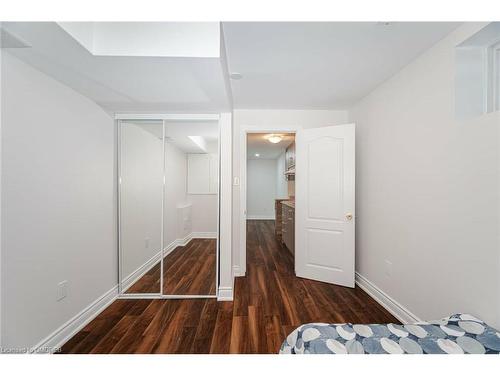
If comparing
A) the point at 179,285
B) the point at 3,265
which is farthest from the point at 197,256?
the point at 3,265

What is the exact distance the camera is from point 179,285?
2430mm

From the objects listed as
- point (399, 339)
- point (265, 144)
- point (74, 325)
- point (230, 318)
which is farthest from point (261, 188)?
point (399, 339)

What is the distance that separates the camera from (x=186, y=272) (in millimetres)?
2521

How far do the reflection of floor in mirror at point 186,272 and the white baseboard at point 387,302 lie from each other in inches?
72.1

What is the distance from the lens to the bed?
101 cm

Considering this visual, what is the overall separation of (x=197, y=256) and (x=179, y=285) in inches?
15.8

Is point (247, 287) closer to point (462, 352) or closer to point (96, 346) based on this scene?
point (96, 346)

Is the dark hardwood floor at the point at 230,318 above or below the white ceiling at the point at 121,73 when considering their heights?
below

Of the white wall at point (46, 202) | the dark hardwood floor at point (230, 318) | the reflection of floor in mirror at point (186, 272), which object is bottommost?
the dark hardwood floor at point (230, 318)

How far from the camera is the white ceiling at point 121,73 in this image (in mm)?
1168

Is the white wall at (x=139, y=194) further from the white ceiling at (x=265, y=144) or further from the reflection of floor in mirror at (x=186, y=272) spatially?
the white ceiling at (x=265, y=144)

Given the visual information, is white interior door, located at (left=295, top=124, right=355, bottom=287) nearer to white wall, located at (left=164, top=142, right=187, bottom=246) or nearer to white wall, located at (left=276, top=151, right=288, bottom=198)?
white wall, located at (left=164, top=142, right=187, bottom=246)

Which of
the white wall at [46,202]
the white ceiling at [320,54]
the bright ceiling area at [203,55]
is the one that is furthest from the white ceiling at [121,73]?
the white ceiling at [320,54]

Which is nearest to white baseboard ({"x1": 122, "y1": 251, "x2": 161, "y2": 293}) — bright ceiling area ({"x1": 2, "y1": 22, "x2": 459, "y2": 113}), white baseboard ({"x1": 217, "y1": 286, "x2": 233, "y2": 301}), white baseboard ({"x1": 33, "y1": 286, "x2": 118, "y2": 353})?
white baseboard ({"x1": 33, "y1": 286, "x2": 118, "y2": 353})
